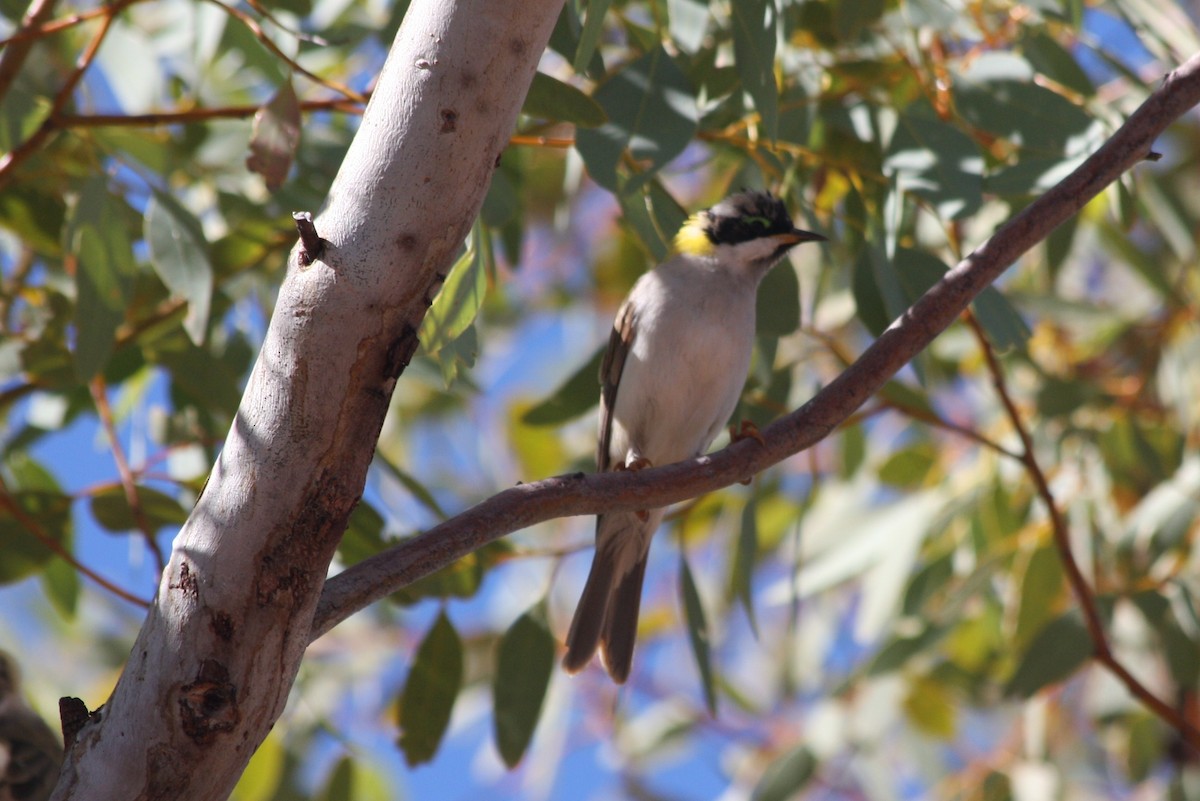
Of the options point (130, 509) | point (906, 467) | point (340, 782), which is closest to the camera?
point (130, 509)

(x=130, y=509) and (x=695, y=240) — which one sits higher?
(x=695, y=240)

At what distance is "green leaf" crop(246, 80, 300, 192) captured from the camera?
7.36ft

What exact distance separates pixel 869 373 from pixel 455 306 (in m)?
0.62

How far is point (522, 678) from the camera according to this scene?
287 centimetres

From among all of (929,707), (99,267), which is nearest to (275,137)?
(99,267)

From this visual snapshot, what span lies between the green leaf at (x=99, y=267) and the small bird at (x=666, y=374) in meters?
1.15

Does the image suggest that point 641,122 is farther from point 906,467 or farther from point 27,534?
point 906,467

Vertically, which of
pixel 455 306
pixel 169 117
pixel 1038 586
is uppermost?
pixel 169 117

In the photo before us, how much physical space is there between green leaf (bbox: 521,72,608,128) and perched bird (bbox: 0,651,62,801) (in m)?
1.58

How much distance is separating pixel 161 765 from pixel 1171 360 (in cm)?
336

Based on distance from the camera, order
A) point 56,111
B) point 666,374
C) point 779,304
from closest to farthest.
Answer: point 56,111 → point 779,304 → point 666,374

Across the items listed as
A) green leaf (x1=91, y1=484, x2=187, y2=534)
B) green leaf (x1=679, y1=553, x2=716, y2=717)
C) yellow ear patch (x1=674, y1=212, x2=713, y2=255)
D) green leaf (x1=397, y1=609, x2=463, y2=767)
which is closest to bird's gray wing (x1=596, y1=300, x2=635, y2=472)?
yellow ear patch (x1=674, y1=212, x2=713, y2=255)

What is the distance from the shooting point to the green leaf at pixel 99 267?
2.38 meters

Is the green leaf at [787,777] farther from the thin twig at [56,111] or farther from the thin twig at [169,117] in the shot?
the thin twig at [56,111]
